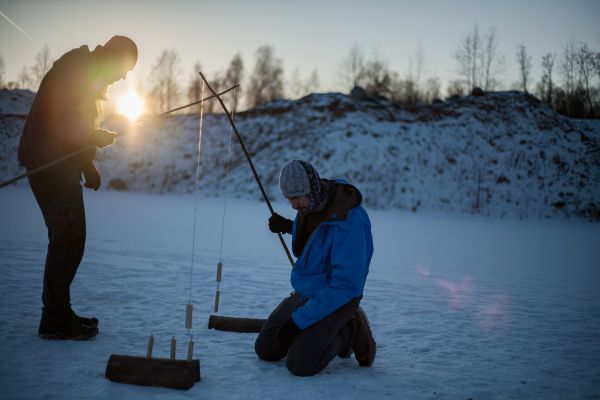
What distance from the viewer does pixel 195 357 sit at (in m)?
3.32

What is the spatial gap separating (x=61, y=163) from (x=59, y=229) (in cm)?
54

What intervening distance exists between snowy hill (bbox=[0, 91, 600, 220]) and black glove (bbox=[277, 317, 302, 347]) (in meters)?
14.8

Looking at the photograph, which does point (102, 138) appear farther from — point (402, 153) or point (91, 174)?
point (402, 153)

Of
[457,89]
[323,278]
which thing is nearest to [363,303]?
[323,278]

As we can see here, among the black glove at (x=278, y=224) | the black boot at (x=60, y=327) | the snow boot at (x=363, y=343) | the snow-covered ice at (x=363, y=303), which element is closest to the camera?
the snow-covered ice at (x=363, y=303)

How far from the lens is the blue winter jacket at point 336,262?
3002 millimetres

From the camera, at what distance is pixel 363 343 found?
327 centimetres

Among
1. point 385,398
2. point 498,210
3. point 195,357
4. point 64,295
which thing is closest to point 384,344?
point 385,398

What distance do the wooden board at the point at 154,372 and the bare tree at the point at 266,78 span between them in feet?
155

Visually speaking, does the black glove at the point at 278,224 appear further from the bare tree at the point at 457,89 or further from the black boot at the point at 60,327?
the bare tree at the point at 457,89

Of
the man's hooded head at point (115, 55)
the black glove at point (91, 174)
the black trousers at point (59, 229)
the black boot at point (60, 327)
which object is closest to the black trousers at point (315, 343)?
the black boot at point (60, 327)

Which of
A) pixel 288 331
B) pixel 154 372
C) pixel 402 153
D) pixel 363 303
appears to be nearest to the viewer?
pixel 154 372

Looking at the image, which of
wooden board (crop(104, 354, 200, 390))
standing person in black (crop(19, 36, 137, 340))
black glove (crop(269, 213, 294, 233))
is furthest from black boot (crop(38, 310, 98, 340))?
black glove (crop(269, 213, 294, 233))

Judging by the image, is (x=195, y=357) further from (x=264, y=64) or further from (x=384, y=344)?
(x=264, y=64)
